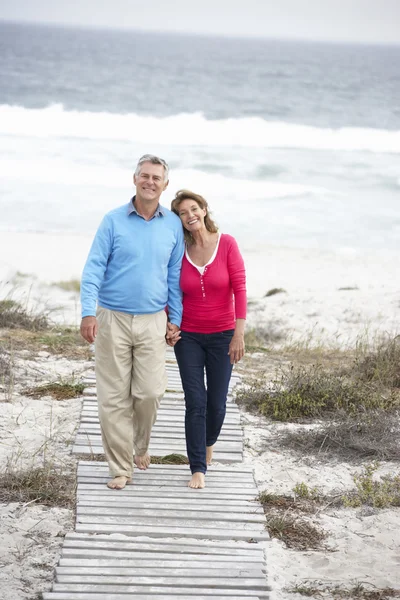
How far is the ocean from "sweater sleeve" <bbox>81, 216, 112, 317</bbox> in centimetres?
1446

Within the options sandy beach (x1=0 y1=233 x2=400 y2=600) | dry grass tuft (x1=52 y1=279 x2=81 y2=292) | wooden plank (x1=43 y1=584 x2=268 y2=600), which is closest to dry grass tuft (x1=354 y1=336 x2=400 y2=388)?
sandy beach (x1=0 y1=233 x2=400 y2=600)

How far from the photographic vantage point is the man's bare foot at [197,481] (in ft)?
16.9

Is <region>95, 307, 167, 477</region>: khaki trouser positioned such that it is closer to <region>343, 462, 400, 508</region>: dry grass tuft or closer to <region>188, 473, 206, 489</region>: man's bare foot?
<region>188, 473, 206, 489</region>: man's bare foot

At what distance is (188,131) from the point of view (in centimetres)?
4266

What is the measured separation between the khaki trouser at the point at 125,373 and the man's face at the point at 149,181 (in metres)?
0.75

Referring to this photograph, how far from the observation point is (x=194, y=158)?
1262 inches

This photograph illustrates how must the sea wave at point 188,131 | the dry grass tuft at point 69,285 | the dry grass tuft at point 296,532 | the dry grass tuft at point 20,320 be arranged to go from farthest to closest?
the sea wave at point 188,131, the dry grass tuft at point 69,285, the dry grass tuft at point 20,320, the dry grass tuft at point 296,532

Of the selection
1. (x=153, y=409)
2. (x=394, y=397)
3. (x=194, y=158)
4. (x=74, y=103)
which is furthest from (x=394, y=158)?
(x=153, y=409)

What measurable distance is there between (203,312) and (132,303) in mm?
486

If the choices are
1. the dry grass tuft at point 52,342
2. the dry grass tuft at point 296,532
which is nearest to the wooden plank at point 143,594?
the dry grass tuft at point 296,532

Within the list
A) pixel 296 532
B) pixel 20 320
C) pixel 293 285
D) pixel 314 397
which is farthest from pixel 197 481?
pixel 293 285

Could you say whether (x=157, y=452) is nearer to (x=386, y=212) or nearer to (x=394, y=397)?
(x=394, y=397)

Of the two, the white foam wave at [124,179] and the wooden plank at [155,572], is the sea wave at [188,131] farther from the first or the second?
the wooden plank at [155,572]

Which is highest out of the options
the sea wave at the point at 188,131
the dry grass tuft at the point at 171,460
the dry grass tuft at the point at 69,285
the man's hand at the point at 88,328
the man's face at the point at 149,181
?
the sea wave at the point at 188,131
